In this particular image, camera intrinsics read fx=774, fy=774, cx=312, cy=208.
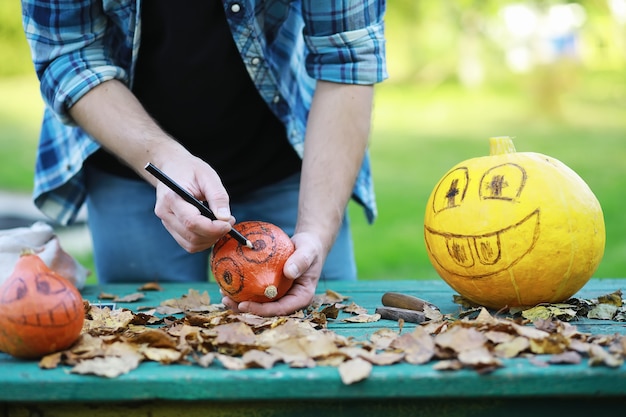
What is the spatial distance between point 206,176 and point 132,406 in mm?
672

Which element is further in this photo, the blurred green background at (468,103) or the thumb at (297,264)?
the blurred green background at (468,103)

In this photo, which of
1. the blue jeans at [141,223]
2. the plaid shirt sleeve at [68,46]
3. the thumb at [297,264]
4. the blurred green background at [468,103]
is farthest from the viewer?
the blurred green background at [468,103]

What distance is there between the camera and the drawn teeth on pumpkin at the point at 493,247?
6.76 ft

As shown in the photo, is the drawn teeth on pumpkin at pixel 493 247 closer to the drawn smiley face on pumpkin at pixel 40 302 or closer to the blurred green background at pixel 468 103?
the drawn smiley face on pumpkin at pixel 40 302

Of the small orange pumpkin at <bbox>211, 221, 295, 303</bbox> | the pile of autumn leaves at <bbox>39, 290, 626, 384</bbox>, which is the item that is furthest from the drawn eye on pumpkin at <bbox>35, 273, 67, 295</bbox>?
the small orange pumpkin at <bbox>211, 221, 295, 303</bbox>

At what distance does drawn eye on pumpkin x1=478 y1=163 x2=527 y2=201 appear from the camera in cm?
209

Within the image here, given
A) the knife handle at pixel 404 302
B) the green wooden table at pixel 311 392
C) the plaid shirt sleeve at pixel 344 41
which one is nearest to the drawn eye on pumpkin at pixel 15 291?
the green wooden table at pixel 311 392

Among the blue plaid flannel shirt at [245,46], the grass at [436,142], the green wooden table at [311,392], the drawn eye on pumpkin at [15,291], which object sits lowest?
the grass at [436,142]

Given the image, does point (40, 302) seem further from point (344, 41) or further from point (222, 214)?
point (344, 41)

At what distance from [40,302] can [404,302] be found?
3.40 feet

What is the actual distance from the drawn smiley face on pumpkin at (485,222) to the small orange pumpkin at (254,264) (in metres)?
0.45

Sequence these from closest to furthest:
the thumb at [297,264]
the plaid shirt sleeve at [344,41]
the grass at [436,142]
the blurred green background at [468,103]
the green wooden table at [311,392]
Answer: the green wooden table at [311,392], the thumb at [297,264], the plaid shirt sleeve at [344,41], the grass at [436,142], the blurred green background at [468,103]

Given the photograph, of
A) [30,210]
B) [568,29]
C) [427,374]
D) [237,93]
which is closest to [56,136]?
[237,93]

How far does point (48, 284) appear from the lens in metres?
1.71
